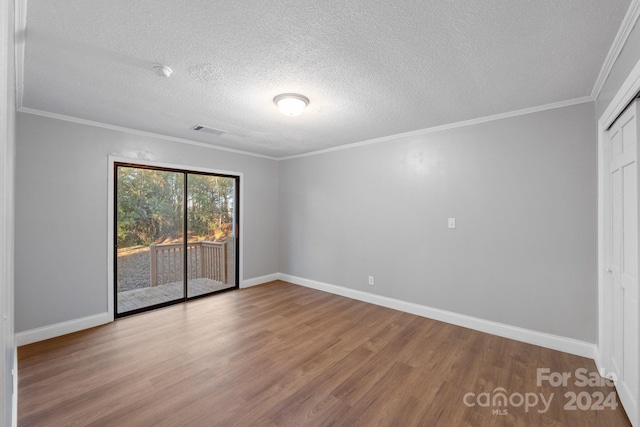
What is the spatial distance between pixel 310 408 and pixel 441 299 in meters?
2.24

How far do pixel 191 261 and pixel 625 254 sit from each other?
4860mm

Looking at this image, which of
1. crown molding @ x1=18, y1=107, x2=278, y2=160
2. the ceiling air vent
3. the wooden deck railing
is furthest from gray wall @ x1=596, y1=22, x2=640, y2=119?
the wooden deck railing

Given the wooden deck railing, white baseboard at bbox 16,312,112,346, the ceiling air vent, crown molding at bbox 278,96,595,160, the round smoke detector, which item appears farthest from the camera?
the wooden deck railing

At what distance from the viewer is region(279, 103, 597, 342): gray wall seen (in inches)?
107

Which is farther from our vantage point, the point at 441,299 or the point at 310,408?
the point at 441,299

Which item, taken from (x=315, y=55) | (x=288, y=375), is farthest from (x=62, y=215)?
(x=315, y=55)

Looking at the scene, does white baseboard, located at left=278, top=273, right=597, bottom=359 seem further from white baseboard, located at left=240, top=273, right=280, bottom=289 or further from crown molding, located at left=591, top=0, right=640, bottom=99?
crown molding, located at left=591, top=0, right=640, bottom=99

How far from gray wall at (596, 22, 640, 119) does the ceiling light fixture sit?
2.22m

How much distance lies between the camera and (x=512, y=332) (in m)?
3.03

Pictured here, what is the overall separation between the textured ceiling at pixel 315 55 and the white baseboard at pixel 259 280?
2.97m

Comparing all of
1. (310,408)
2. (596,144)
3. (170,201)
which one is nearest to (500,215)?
(596,144)

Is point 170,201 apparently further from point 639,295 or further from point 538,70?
point 639,295

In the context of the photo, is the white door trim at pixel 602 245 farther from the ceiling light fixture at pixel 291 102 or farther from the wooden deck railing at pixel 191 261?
the wooden deck railing at pixel 191 261

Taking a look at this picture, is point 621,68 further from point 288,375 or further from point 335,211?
point 335,211
